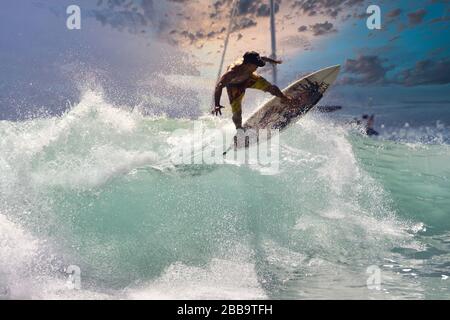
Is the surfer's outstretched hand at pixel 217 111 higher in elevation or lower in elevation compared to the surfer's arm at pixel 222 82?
lower

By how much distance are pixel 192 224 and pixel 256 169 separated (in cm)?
270

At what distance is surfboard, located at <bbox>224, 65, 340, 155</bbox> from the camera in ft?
27.5

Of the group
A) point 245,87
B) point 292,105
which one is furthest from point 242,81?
point 292,105

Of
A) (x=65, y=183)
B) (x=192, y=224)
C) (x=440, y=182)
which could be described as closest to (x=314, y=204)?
(x=192, y=224)

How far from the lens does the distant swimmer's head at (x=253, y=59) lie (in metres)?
6.60

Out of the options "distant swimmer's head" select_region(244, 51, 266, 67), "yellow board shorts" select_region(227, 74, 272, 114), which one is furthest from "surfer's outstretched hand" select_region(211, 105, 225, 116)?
"distant swimmer's head" select_region(244, 51, 266, 67)

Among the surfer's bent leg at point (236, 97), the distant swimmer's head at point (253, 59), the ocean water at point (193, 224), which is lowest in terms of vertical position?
the ocean water at point (193, 224)

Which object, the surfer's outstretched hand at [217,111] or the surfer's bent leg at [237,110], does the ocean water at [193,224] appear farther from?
the surfer's outstretched hand at [217,111]

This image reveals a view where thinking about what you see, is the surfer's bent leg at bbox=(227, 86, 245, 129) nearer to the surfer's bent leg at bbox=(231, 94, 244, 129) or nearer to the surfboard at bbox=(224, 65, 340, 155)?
the surfer's bent leg at bbox=(231, 94, 244, 129)

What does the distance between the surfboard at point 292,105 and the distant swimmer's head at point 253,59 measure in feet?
5.82

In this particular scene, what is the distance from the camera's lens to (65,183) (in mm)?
7102

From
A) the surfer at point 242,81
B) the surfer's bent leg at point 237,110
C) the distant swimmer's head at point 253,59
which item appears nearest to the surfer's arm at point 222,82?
the surfer at point 242,81

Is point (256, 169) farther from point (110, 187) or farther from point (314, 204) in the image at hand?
point (110, 187)

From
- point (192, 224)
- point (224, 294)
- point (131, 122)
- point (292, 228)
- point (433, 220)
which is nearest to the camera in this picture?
point (224, 294)
